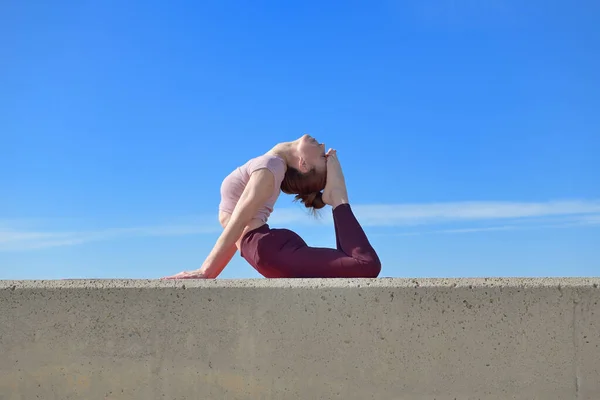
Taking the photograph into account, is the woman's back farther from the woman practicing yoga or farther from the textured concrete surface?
the textured concrete surface

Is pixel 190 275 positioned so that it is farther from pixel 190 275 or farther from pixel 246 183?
pixel 246 183

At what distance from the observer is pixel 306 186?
387cm

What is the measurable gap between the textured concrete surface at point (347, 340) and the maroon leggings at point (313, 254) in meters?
0.61

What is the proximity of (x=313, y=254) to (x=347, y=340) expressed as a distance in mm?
796

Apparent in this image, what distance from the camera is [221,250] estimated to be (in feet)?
11.6

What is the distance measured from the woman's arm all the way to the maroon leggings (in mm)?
137

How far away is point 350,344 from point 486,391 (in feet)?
2.03

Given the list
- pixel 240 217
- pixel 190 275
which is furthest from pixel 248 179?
pixel 190 275

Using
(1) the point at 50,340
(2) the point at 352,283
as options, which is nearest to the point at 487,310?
(2) the point at 352,283

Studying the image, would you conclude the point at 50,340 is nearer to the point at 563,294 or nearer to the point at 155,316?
the point at 155,316

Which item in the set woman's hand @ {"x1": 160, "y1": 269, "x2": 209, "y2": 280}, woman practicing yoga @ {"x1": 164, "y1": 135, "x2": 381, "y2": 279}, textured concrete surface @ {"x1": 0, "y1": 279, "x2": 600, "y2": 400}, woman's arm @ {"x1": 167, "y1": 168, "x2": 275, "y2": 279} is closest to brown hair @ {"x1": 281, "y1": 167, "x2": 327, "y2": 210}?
woman practicing yoga @ {"x1": 164, "y1": 135, "x2": 381, "y2": 279}

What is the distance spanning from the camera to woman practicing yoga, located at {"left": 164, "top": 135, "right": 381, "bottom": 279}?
353 centimetres

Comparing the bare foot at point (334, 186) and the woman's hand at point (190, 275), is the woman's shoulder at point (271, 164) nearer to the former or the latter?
the bare foot at point (334, 186)

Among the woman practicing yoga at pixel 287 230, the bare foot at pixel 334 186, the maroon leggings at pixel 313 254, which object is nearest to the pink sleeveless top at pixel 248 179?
the woman practicing yoga at pixel 287 230
